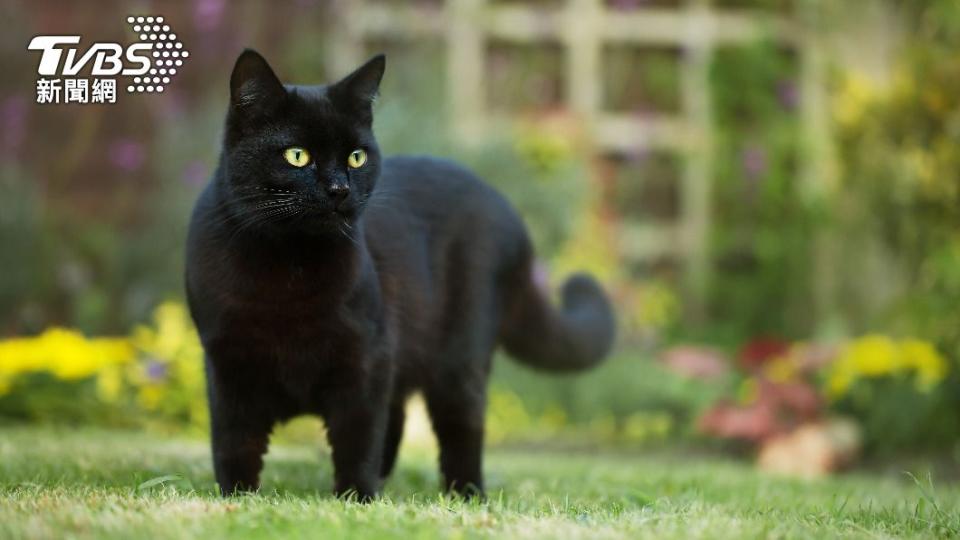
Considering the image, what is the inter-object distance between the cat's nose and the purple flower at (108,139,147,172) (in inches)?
176

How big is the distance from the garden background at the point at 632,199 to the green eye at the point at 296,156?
280 cm

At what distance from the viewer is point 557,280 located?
6.66 meters

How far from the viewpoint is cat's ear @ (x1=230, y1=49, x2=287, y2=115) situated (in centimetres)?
248

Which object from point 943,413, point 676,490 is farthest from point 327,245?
point 943,413

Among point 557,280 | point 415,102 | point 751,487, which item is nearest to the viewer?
point 751,487

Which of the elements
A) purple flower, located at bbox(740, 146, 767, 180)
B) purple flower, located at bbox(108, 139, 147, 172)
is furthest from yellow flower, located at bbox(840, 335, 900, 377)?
purple flower, located at bbox(108, 139, 147, 172)

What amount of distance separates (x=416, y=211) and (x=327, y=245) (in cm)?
58

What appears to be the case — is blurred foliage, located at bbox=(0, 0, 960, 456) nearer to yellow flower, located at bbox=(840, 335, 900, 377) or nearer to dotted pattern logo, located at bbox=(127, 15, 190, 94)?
yellow flower, located at bbox=(840, 335, 900, 377)

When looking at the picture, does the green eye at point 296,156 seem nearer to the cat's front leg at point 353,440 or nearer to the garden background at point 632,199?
the cat's front leg at point 353,440

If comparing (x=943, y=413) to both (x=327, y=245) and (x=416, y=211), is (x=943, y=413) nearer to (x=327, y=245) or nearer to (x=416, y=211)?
(x=416, y=211)

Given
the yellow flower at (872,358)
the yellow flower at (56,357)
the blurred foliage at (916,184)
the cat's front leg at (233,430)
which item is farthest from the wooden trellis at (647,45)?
the cat's front leg at (233,430)

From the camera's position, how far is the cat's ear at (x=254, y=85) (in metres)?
2.48

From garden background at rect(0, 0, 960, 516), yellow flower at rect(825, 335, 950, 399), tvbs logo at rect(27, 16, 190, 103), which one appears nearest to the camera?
tvbs logo at rect(27, 16, 190, 103)

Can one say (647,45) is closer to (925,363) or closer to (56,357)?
(925,363)
